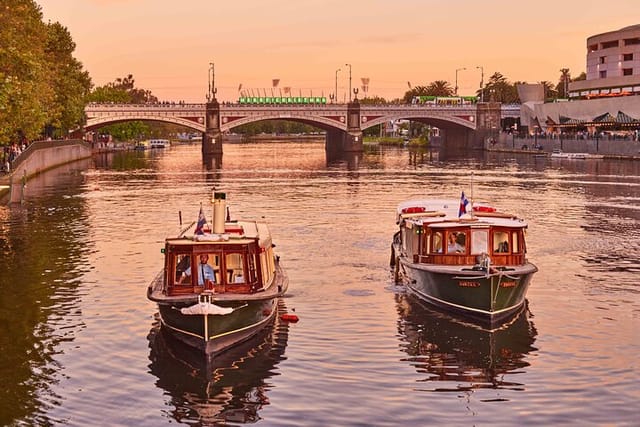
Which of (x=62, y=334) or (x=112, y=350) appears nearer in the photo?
(x=112, y=350)

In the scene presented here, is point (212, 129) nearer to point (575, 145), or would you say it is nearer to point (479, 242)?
point (575, 145)

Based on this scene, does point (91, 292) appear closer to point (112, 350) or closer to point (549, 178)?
point (112, 350)

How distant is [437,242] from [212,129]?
460 ft

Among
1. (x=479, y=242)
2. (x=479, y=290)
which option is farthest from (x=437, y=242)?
(x=479, y=290)

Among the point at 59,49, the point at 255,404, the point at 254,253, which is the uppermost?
the point at 59,49

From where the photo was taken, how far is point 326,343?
27391mm

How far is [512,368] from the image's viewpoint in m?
25.0

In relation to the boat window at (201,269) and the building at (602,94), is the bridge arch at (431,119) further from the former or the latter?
the boat window at (201,269)

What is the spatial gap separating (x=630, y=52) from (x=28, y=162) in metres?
128

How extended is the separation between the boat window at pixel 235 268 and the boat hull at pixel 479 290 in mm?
7005

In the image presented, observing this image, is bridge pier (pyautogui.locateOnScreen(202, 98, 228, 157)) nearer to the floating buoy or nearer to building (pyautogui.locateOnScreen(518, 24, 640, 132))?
building (pyautogui.locateOnScreen(518, 24, 640, 132))

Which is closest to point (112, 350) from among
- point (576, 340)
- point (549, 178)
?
point (576, 340)

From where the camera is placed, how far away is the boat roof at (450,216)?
103ft

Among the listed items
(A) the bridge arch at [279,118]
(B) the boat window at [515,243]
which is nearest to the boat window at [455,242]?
(B) the boat window at [515,243]
